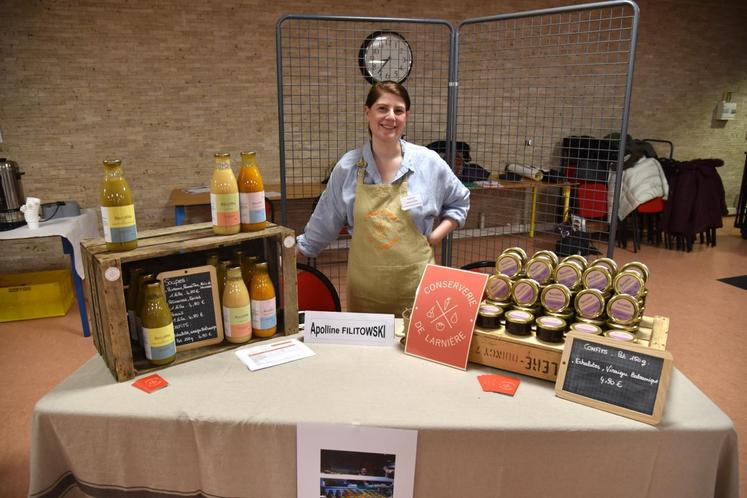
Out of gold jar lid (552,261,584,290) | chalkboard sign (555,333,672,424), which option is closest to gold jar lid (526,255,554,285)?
gold jar lid (552,261,584,290)

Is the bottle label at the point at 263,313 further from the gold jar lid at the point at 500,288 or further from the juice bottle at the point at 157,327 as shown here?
the gold jar lid at the point at 500,288

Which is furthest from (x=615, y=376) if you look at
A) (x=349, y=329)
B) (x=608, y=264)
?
(x=349, y=329)

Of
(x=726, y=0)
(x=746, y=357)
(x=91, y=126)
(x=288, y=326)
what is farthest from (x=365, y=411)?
(x=726, y=0)

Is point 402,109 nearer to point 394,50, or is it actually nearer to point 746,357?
point 746,357

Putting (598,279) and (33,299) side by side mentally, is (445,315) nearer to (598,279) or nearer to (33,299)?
(598,279)

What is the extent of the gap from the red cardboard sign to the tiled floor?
1.61m

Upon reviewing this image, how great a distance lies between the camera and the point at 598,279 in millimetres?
1454

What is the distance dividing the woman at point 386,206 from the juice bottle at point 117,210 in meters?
0.84

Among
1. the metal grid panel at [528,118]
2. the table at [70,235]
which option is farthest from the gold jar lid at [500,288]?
the metal grid panel at [528,118]

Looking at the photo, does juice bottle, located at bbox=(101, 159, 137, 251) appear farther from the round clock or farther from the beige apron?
the round clock

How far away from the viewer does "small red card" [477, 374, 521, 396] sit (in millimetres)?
1306

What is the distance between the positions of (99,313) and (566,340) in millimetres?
1200

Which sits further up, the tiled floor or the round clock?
the round clock

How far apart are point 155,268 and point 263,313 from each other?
337mm
